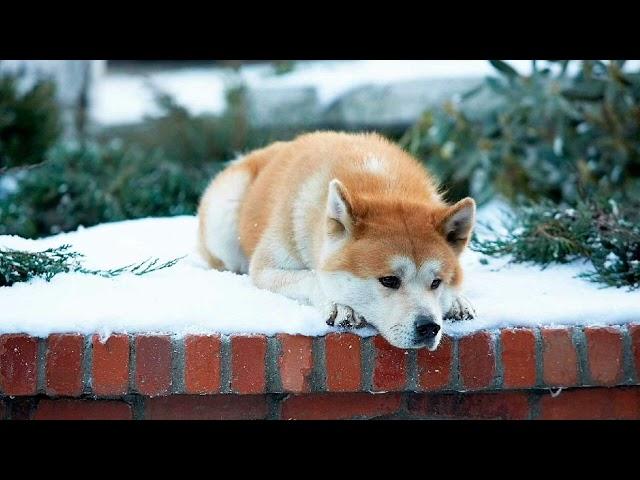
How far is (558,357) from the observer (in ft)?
9.85

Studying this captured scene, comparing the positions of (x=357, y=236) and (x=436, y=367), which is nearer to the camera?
(x=436, y=367)

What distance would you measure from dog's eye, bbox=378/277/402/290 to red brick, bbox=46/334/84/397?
1.01 metres

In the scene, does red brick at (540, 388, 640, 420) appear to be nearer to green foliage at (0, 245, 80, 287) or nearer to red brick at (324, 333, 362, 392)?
red brick at (324, 333, 362, 392)

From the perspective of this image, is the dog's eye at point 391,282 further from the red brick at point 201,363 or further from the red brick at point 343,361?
the red brick at point 201,363

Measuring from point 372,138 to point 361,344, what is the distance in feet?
4.24

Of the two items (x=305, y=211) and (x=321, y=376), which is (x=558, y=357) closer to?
(x=321, y=376)

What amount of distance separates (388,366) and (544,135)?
143 inches

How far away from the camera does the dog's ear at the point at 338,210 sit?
9.86 feet

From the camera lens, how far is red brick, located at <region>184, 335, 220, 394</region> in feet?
9.40

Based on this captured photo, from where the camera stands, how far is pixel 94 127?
28.0 ft

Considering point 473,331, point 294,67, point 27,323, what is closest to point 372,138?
point 473,331

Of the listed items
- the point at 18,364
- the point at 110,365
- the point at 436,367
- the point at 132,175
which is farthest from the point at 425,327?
the point at 132,175

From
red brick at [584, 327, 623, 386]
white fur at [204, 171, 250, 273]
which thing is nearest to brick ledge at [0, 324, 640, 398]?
red brick at [584, 327, 623, 386]

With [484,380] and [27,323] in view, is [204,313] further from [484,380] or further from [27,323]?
[484,380]
